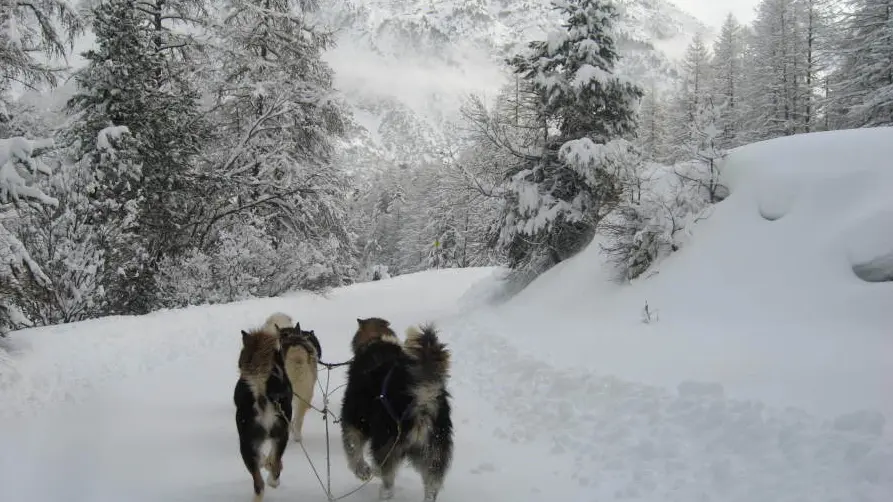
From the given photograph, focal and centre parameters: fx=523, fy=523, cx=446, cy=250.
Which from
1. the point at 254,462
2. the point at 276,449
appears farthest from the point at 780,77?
the point at 254,462

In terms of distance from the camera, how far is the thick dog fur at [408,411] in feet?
12.6

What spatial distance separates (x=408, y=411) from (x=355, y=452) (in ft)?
2.87

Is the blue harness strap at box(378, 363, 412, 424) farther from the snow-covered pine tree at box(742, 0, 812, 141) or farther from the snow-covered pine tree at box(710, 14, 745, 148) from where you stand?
the snow-covered pine tree at box(710, 14, 745, 148)

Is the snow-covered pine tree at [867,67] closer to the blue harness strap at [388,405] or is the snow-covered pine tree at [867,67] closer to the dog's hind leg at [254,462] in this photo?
the blue harness strap at [388,405]

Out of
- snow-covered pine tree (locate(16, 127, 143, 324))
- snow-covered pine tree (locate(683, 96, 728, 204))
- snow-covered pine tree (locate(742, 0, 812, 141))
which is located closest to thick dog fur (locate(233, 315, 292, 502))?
snow-covered pine tree (locate(683, 96, 728, 204))

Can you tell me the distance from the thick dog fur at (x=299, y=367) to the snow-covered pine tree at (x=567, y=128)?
9001 millimetres

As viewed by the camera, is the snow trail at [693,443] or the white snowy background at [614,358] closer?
the snow trail at [693,443]

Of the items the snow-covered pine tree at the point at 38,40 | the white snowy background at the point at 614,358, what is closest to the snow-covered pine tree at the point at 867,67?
the white snowy background at the point at 614,358

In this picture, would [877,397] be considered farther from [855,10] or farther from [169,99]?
[855,10]

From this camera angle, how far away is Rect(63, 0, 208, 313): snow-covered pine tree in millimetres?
13344

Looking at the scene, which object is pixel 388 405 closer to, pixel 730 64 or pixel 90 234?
pixel 90 234

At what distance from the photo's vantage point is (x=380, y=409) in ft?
12.8

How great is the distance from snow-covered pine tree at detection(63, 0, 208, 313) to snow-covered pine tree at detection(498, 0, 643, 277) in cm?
949

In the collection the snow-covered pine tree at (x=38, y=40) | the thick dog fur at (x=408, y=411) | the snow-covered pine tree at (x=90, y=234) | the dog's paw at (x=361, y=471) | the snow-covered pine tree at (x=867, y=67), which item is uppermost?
the snow-covered pine tree at (x=867, y=67)
